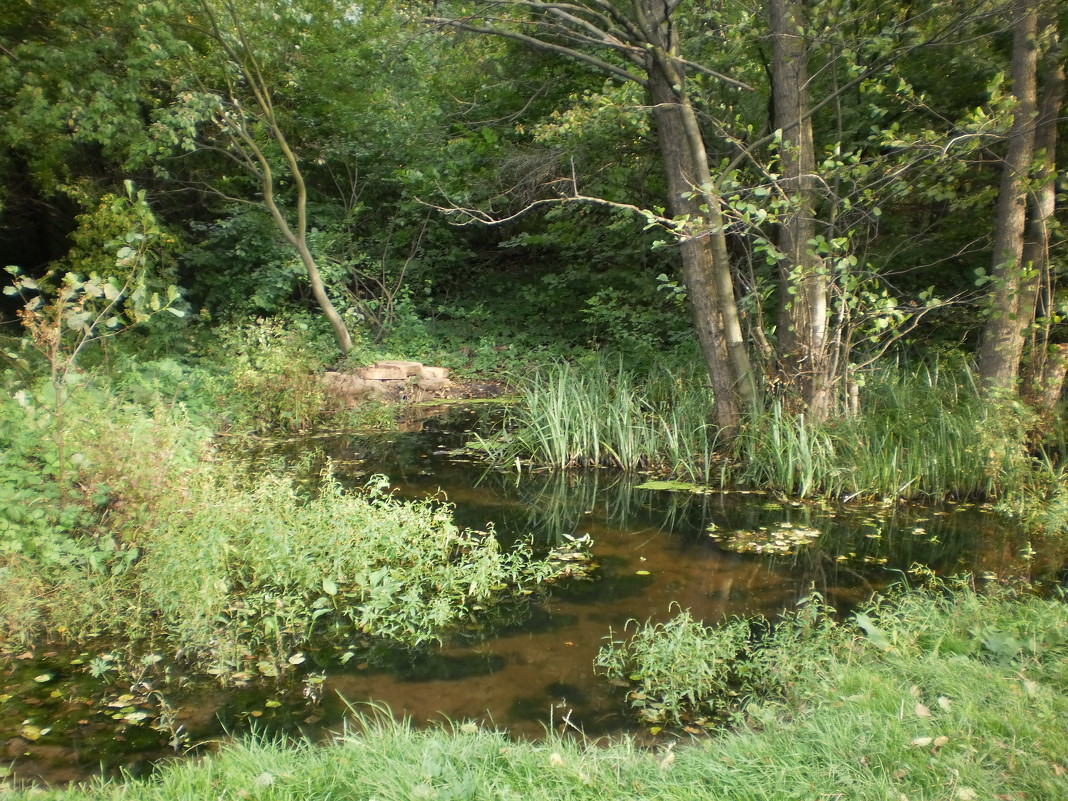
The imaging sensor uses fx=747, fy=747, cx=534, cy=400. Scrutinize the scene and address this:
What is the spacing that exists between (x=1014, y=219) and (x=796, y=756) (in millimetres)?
5319

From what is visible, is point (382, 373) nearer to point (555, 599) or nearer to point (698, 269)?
point (698, 269)

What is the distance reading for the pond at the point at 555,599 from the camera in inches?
126

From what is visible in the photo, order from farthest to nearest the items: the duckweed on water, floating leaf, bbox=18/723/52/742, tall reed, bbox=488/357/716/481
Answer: tall reed, bbox=488/357/716/481 < the duckweed on water < floating leaf, bbox=18/723/52/742

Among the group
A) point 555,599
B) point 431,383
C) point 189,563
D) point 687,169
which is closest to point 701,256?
point 687,169

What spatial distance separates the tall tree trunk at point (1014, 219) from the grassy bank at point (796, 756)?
353 centimetres

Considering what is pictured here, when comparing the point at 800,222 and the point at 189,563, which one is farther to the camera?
the point at 800,222

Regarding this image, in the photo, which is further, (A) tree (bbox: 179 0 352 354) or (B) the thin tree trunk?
(A) tree (bbox: 179 0 352 354)

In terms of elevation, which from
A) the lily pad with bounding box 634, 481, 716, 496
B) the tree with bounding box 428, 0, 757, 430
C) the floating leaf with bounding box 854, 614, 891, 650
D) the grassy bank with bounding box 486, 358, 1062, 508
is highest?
the tree with bounding box 428, 0, 757, 430

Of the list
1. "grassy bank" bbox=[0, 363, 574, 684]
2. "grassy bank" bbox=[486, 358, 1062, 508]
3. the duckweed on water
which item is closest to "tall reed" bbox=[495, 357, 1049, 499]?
"grassy bank" bbox=[486, 358, 1062, 508]

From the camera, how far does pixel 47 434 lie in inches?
169

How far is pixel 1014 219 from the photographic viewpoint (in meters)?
5.99

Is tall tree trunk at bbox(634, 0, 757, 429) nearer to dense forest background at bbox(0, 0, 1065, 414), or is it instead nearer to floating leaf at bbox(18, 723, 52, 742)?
dense forest background at bbox(0, 0, 1065, 414)

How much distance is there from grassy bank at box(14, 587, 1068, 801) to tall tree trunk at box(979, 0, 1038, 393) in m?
3.53

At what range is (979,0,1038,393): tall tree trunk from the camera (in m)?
5.68
